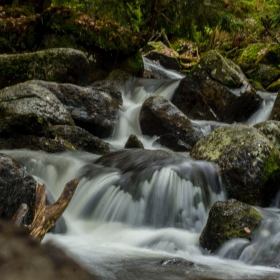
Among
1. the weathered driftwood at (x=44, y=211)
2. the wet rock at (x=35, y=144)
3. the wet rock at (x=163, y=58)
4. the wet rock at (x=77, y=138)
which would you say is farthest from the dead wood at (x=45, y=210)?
the wet rock at (x=163, y=58)

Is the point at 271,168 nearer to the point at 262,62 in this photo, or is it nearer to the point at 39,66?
the point at 39,66

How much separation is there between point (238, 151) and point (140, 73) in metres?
7.20

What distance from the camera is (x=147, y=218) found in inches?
212

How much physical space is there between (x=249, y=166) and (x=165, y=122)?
3046 millimetres

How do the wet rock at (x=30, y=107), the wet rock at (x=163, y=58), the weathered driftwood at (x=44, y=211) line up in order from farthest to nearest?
1. the wet rock at (x=163, y=58)
2. the wet rock at (x=30, y=107)
3. the weathered driftwood at (x=44, y=211)

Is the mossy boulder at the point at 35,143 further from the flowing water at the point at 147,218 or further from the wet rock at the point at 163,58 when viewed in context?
the wet rock at the point at 163,58

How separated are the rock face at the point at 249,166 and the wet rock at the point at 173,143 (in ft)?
6.23

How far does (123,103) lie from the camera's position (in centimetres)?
1105

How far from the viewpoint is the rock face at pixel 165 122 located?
8555mm

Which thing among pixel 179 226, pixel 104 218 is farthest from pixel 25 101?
pixel 179 226

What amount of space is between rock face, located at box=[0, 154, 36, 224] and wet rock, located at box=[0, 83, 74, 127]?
112 inches

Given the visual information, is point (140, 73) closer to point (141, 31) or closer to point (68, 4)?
point (141, 31)

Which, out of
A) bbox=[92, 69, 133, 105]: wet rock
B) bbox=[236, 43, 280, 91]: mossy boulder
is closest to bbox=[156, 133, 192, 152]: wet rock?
bbox=[92, 69, 133, 105]: wet rock

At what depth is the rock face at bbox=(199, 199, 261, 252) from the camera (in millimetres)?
4383
